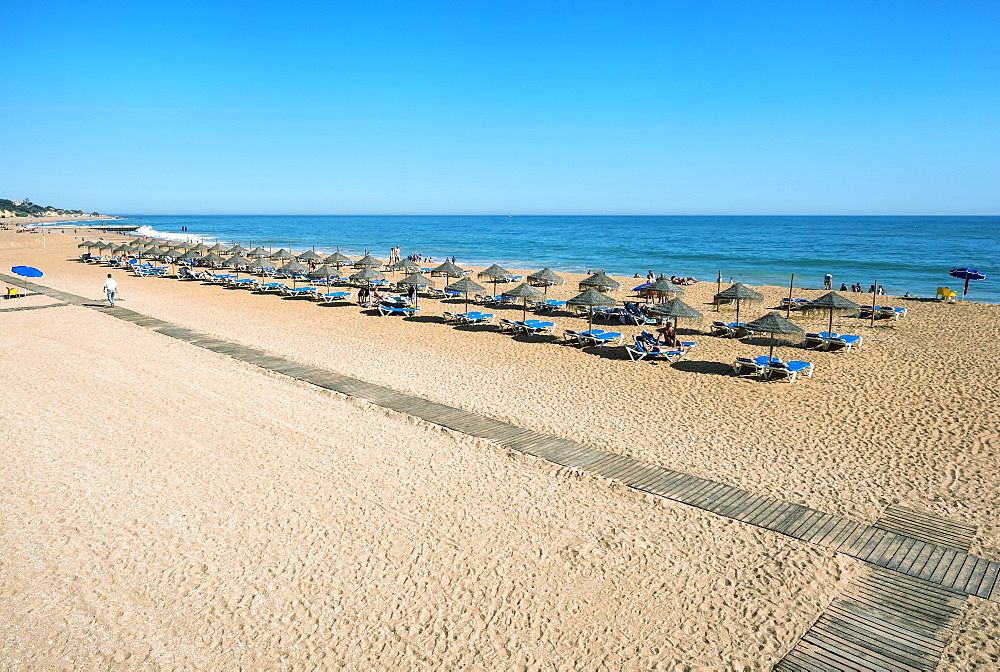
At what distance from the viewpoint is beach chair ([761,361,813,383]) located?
479 inches

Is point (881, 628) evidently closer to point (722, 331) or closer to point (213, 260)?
point (722, 331)

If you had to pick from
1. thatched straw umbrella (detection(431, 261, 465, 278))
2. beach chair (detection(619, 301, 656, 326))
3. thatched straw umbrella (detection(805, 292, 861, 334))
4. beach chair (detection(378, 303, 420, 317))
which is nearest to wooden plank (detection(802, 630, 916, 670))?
thatched straw umbrella (detection(805, 292, 861, 334))

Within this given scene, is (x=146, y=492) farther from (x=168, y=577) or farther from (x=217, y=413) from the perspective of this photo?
(x=217, y=413)

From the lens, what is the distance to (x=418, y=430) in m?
9.30

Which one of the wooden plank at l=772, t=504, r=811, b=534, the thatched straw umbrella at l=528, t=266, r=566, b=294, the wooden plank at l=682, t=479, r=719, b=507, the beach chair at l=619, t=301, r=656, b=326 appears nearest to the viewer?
the wooden plank at l=772, t=504, r=811, b=534

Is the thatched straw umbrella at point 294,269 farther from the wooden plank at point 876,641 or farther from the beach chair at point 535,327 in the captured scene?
the wooden plank at point 876,641

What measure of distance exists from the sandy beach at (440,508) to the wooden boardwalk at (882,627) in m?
0.13

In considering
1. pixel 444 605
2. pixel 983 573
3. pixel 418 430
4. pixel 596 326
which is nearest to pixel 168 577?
pixel 444 605

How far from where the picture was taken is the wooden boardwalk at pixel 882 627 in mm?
4723

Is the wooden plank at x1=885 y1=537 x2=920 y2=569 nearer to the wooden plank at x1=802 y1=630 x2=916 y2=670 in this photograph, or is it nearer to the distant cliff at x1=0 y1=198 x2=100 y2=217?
the wooden plank at x1=802 y1=630 x2=916 y2=670

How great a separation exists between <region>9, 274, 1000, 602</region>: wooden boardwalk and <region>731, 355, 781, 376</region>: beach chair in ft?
17.7

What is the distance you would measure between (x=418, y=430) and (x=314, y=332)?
856cm

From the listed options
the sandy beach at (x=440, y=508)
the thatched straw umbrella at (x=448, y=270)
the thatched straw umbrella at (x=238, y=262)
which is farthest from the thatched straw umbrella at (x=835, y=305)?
the thatched straw umbrella at (x=238, y=262)

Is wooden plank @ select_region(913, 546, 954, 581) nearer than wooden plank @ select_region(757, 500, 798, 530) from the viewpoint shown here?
Yes
